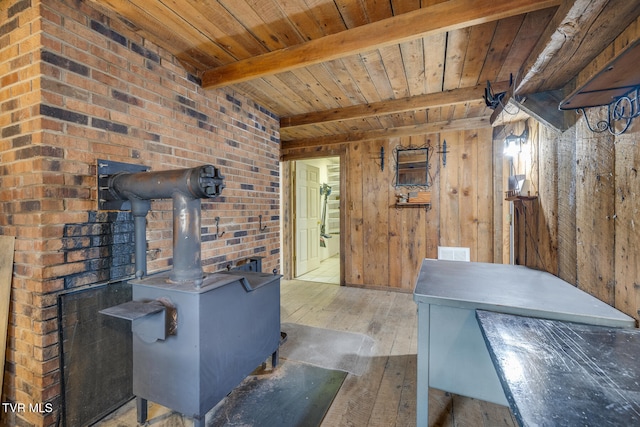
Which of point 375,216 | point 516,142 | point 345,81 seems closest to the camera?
point 345,81

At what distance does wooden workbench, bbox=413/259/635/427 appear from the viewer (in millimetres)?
1172

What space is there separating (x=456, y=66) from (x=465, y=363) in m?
2.12

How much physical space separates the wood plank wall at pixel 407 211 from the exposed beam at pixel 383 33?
231 cm

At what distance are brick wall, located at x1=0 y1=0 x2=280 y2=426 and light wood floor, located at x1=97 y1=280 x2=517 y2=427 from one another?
0.70 metres

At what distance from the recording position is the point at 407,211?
3.84 metres

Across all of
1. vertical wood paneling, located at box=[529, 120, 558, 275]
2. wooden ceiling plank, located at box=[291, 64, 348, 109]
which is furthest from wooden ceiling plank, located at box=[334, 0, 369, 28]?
vertical wood paneling, located at box=[529, 120, 558, 275]

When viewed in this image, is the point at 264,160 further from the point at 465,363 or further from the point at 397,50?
the point at 465,363

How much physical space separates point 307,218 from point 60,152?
3823 mm

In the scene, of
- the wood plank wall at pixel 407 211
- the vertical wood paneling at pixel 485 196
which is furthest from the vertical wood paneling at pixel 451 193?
the vertical wood paneling at pixel 485 196

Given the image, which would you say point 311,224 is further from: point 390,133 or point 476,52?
point 476,52

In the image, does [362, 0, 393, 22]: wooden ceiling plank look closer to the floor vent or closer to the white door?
the floor vent

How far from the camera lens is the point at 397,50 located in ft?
6.43

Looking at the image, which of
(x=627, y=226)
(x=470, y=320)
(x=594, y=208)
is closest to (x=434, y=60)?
(x=594, y=208)

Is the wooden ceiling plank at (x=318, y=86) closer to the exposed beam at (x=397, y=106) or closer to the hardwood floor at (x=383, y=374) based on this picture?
the exposed beam at (x=397, y=106)
